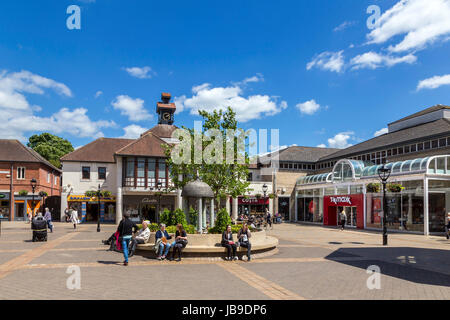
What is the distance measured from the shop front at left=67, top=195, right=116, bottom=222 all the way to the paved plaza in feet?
81.4

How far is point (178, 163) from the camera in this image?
20734mm

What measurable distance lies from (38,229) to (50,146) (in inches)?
2000

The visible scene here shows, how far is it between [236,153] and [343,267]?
31.7 feet

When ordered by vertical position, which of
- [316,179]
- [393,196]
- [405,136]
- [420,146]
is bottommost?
[393,196]

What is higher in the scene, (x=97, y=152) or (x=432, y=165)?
(x=97, y=152)

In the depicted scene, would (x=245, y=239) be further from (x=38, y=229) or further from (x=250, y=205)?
(x=250, y=205)

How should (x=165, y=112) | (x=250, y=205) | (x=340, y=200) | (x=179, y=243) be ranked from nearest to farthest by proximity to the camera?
1. (x=179, y=243)
2. (x=340, y=200)
3. (x=250, y=205)
4. (x=165, y=112)

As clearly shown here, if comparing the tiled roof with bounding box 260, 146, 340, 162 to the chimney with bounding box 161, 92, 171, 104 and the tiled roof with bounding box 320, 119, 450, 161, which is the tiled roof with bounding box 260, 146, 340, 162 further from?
the chimney with bounding box 161, 92, 171, 104

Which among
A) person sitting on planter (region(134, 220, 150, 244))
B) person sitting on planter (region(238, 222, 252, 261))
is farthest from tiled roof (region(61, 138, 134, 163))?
person sitting on planter (region(238, 222, 252, 261))

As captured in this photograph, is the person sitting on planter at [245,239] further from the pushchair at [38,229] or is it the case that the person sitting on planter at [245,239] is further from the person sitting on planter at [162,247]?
the pushchair at [38,229]

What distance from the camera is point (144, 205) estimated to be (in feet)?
126

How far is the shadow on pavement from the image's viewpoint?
10123 millimetres

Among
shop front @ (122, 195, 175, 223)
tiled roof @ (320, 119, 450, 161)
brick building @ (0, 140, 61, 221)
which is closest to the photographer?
tiled roof @ (320, 119, 450, 161)

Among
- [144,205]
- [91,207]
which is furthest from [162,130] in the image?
[91,207]
